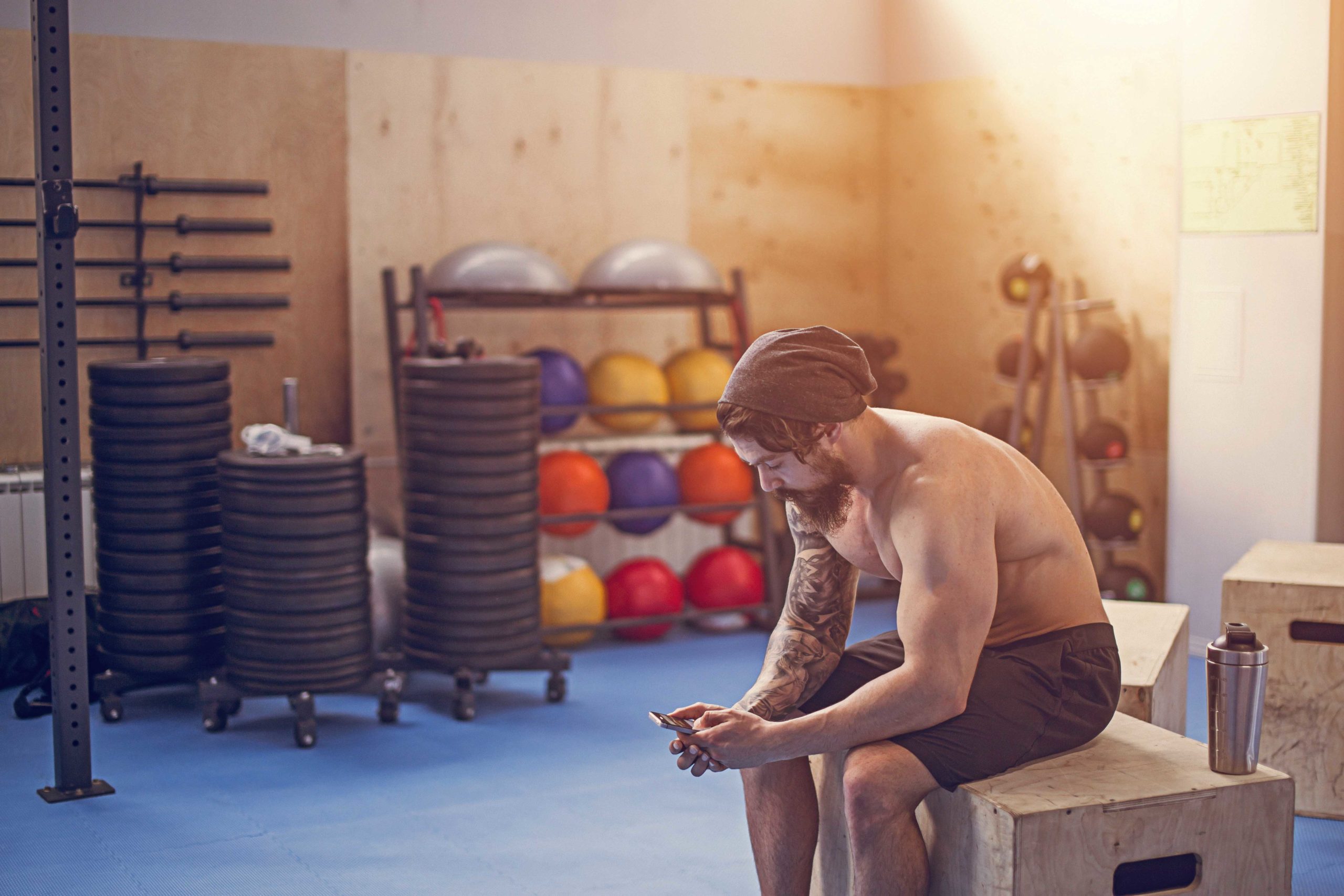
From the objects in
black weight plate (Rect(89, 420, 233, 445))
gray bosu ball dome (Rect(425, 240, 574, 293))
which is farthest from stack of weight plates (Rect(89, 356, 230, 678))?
gray bosu ball dome (Rect(425, 240, 574, 293))

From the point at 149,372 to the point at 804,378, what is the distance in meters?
2.61

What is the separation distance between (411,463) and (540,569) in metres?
0.74

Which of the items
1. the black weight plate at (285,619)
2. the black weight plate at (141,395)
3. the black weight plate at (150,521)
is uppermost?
the black weight plate at (141,395)

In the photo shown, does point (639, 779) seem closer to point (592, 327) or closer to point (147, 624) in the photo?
point (147, 624)

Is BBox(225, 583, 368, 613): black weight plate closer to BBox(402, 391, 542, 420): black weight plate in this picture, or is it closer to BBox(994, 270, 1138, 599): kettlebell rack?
BBox(402, 391, 542, 420): black weight plate

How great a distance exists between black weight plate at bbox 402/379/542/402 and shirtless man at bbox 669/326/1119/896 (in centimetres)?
195

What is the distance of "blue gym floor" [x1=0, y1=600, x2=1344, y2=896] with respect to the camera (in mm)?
2859

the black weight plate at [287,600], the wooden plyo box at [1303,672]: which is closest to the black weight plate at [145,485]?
the black weight plate at [287,600]

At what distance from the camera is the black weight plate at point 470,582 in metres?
4.08

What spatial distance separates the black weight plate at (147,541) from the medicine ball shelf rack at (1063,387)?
3.13m

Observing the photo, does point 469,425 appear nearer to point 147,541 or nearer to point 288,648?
point 288,648

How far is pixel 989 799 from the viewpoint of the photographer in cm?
193

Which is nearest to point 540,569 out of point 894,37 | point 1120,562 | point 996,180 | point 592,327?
point 592,327

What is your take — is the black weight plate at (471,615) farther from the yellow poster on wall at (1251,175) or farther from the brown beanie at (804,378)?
the yellow poster on wall at (1251,175)
